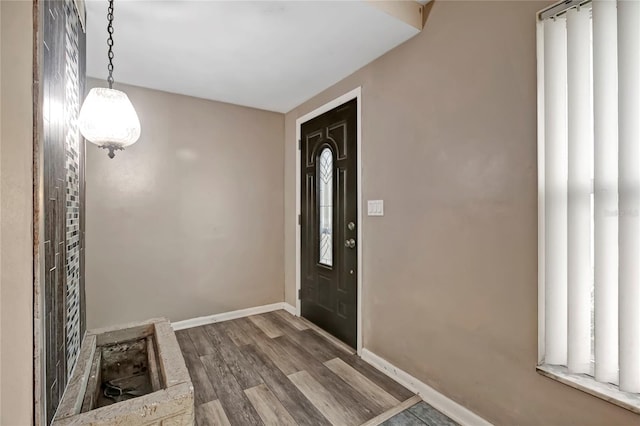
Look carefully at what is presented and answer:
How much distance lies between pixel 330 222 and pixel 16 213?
2.29 meters

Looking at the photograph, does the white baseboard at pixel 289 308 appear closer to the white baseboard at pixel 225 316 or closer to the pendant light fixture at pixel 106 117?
the white baseboard at pixel 225 316

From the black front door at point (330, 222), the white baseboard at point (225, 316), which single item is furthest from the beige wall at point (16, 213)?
the white baseboard at point (225, 316)

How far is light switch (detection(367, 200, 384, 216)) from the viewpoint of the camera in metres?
2.30

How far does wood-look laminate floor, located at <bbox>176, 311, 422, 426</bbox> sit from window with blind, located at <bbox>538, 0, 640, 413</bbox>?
1.09 meters

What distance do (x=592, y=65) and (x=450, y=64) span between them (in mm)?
724

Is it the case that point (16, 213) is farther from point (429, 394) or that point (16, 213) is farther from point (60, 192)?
point (429, 394)

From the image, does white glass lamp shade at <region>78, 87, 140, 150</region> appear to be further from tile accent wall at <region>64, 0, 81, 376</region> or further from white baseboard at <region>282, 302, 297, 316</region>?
white baseboard at <region>282, 302, 297, 316</region>

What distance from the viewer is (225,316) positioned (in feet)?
10.7

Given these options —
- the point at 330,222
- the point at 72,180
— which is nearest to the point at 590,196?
the point at 330,222

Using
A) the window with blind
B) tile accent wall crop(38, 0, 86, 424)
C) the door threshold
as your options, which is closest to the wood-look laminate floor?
the door threshold

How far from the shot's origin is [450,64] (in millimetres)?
1809

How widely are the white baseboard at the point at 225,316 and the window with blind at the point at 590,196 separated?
2765mm

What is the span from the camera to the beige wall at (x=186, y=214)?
2691 millimetres

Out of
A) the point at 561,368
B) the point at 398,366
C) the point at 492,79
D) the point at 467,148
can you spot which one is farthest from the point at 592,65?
the point at 398,366
